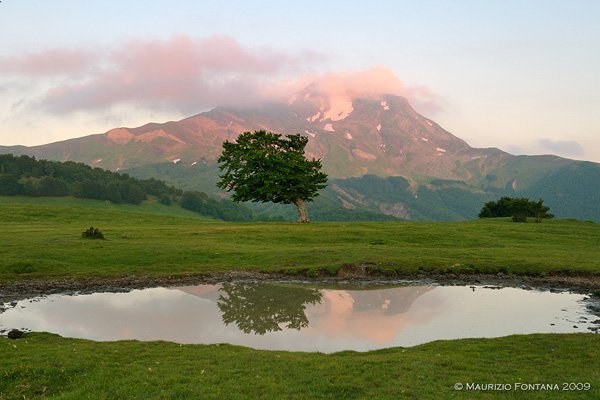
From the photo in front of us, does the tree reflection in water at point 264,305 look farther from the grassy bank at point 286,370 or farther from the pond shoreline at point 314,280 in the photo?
the grassy bank at point 286,370

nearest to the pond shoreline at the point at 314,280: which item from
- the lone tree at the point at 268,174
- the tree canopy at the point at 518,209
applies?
the lone tree at the point at 268,174

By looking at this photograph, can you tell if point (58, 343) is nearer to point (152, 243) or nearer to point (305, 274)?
point (305, 274)

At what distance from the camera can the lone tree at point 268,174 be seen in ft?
267

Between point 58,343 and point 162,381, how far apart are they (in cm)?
859

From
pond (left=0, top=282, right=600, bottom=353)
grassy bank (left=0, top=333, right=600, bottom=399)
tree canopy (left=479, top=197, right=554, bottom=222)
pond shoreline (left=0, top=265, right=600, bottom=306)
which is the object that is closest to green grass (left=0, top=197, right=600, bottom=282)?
pond shoreline (left=0, top=265, right=600, bottom=306)

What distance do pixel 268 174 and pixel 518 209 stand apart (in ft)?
212

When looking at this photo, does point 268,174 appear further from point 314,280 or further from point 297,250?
→ point 314,280

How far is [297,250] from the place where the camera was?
51.9 meters

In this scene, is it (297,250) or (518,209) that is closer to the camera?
(297,250)

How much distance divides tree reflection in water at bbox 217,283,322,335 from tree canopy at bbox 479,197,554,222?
214 feet

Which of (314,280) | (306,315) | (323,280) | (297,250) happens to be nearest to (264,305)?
(306,315)

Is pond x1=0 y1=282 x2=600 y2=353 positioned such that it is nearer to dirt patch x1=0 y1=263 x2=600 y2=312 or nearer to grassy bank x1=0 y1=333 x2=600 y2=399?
dirt patch x1=0 y1=263 x2=600 y2=312

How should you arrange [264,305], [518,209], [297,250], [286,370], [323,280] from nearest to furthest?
[286,370]
[264,305]
[323,280]
[297,250]
[518,209]

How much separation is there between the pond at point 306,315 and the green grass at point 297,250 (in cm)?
688
